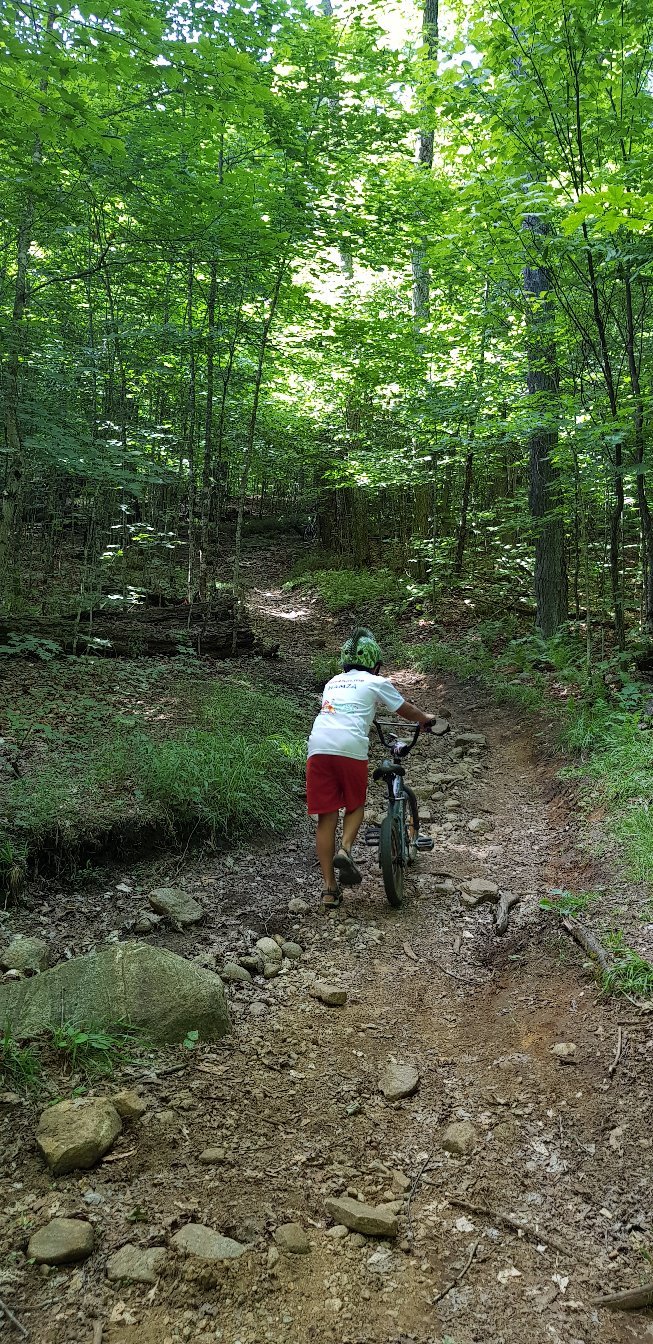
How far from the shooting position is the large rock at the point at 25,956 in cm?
354

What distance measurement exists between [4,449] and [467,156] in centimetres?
585

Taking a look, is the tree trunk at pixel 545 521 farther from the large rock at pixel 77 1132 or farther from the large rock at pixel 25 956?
the large rock at pixel 77 1132

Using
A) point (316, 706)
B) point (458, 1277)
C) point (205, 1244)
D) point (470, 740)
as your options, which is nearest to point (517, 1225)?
point (458, 1277)

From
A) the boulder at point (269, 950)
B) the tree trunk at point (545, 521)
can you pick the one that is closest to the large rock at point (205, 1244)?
the boulder at point (269, 950)

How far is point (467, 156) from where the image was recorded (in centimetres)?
733

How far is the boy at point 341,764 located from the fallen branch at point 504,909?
0.95 metres

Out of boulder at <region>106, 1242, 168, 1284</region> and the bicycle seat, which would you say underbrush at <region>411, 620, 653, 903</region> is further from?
boulder at <region>106, 1242, 168, 1284</region>

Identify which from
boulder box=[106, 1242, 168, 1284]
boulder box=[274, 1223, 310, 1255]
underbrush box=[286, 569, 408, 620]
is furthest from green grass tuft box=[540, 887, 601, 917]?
underbrush box=[286, 569, 408, 620]

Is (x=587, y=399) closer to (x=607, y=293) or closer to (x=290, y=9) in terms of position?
(x=607, y=293)

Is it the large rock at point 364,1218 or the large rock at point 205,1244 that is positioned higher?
the large rock at point 205,1244

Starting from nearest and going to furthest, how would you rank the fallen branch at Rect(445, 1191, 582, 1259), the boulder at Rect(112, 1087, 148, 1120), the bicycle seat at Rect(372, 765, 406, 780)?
the fallen branch at Rect(445, 1191, 582, 1259) → the boulder at Rect(112, 1087, 148, 1120) → the bicycle seat at Rect(372, 765, 406, 780)

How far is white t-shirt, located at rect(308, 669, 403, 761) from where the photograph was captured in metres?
4.75

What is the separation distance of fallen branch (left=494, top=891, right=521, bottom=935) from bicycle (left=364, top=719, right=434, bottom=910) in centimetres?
68

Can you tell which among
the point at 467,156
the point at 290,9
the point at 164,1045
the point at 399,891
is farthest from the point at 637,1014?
the point at 290,9
